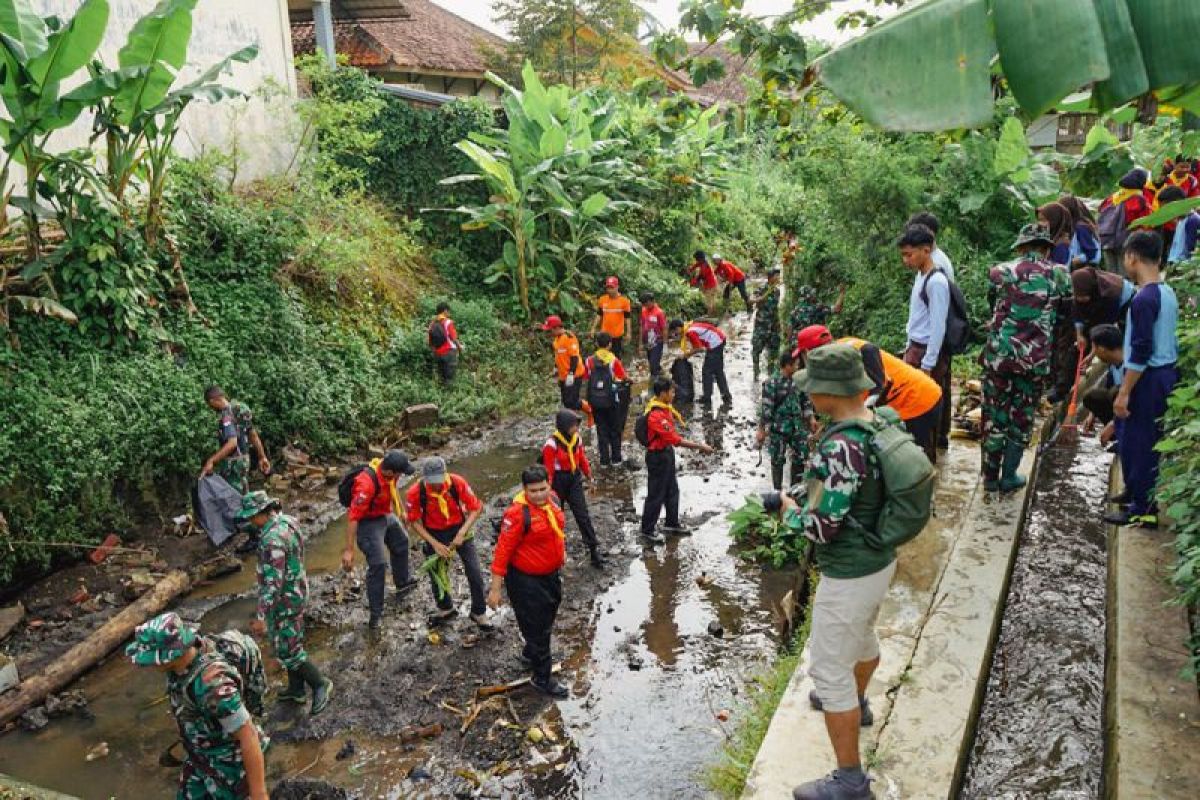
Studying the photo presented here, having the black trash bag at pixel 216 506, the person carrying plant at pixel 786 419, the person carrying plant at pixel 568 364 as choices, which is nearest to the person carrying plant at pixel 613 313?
the person carrying plant at pixel 568 364

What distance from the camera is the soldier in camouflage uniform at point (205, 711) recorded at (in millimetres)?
3583

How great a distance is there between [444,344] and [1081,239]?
8098 mm

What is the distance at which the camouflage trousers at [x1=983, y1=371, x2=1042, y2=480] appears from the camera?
548 cm

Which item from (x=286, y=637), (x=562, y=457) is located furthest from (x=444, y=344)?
(x=286, y=637)

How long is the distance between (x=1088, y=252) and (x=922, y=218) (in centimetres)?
271

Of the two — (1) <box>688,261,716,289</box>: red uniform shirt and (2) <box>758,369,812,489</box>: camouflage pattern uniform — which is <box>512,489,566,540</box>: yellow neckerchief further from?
(1) <box>688,261,716,289</box>: red uniform shirt

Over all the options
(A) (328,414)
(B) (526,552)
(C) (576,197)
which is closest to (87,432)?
(A) (328,414)

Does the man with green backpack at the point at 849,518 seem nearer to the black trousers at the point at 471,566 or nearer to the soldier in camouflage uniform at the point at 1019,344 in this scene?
the soldier in camouflage uniform at the point at 1019,344

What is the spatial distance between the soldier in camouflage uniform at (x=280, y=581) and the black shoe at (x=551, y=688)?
1.53 metres

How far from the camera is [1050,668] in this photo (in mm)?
4309

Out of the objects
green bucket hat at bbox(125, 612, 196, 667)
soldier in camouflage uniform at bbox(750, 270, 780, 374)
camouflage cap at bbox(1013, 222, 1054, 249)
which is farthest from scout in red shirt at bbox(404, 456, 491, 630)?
soldier in camouflage uniform at bbox(750, 270, 780, 374)

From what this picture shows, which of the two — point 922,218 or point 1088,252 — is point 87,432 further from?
point 1088,252

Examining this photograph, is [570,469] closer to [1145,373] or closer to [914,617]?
[914,617]

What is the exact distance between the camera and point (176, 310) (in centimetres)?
945
